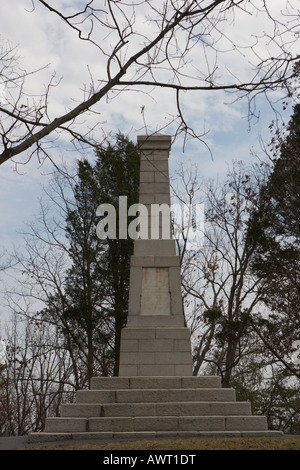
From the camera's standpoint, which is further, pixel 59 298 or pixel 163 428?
pixel 59 298

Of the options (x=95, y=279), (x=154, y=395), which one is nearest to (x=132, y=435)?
(x=154, y=395)

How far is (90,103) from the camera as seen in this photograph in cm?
475

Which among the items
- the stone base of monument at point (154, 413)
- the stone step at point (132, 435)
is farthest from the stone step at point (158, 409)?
the stone step at point (132, 435)

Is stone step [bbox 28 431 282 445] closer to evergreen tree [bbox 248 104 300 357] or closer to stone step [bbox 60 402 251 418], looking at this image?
stone step [bbox 60 402 251 418]

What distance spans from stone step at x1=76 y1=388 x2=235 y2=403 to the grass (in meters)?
1.65

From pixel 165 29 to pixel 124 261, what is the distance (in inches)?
658

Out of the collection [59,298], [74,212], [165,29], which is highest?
[74,212]

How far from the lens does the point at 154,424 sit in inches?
346

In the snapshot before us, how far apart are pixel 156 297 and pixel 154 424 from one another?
313 centimetres

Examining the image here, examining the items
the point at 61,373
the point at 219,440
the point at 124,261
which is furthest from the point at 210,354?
the point at 219,440

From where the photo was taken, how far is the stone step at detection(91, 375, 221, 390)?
9891 mm
